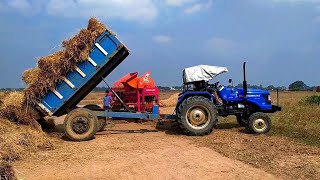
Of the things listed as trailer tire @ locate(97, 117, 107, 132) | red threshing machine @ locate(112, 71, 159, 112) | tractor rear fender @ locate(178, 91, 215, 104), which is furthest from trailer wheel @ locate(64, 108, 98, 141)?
tractor rear fender @ locate(178, 91, 215, 104)

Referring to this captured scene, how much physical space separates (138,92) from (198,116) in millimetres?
3298

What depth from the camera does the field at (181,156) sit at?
8508 millimetres

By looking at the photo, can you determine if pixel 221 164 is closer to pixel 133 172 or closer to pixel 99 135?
pixel 133 172

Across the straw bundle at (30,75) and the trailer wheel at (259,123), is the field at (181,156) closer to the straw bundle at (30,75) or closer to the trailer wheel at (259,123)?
the trailer wheel at (259,123)

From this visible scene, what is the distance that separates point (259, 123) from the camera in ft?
46.1

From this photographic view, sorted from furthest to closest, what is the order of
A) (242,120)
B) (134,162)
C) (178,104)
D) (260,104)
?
1. (242,120)
2. (260,104)
3. (178,104)
4. (134,162)

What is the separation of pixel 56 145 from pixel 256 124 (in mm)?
6416

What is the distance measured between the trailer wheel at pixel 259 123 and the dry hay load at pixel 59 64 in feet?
18.4

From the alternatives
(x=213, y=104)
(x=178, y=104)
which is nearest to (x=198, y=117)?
(x=213, y=104)

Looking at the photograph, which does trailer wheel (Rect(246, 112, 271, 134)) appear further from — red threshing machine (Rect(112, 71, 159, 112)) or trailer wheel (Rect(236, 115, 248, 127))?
red threshing machine (Rect(112, 71, 159, 112))

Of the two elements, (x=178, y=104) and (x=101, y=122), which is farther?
(x=101, y=122)

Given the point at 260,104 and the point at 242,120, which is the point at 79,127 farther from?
the point at 260,104

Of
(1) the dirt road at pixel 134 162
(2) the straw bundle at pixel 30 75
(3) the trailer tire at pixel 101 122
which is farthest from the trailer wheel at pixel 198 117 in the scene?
(2) the straw bundle at pixel 30 75

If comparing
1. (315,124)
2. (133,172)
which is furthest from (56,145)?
(315,124)
